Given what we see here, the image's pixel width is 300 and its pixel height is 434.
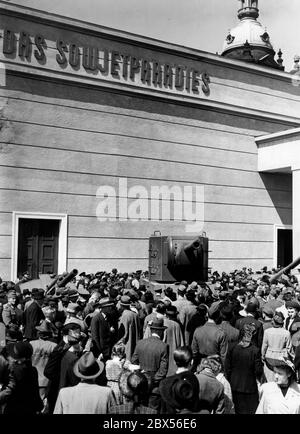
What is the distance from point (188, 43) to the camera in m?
26.4

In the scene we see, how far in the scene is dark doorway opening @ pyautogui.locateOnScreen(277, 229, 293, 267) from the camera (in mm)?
29234

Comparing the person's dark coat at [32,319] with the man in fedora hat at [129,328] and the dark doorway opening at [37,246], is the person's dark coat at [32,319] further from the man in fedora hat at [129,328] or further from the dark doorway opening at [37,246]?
the dark doorway opening at [37,246]

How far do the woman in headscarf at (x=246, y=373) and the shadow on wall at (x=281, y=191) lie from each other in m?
22.7

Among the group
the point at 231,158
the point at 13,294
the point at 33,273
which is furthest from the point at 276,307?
the point at 231,158

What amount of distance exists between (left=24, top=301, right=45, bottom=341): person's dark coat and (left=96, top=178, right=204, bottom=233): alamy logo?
1364 centimetres

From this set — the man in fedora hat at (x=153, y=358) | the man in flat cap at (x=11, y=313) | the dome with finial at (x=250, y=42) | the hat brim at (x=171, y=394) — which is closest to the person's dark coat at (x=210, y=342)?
the man in fedora hat at (x=153, y=358)

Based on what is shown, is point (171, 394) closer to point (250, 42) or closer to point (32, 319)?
point (32, 319)

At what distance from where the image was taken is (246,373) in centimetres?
671

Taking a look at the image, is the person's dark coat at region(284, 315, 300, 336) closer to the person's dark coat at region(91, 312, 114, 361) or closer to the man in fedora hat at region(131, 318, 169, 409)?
the man in fedora hat at region(131, 318, 169, 409)

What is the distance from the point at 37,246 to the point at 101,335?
45.3ft

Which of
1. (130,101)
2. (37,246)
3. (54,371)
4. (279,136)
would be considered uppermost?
(130,101)

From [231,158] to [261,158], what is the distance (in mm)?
1986

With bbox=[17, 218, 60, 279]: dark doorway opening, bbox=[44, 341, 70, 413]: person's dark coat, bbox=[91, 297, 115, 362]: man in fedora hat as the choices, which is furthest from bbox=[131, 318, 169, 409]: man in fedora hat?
bbox=[17, 218, 60, 279]: dark doorway opening

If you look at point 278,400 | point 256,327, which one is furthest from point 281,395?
point 256,327
